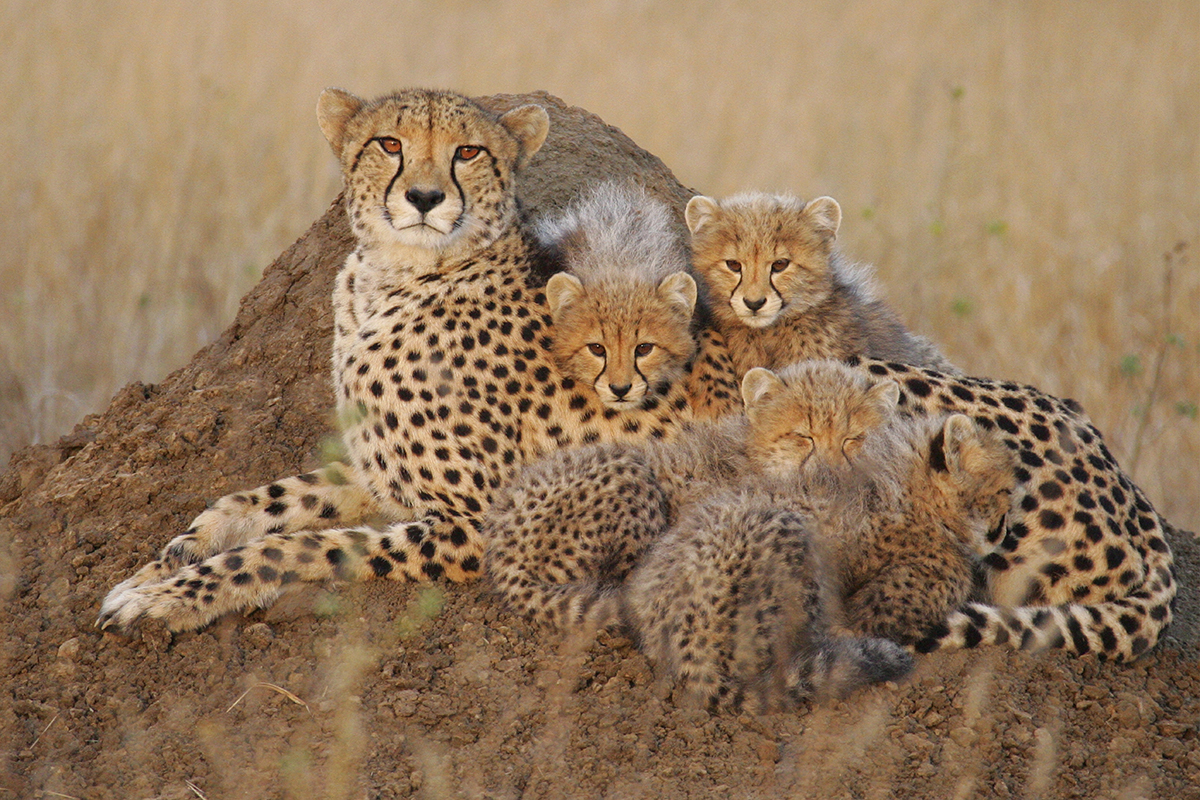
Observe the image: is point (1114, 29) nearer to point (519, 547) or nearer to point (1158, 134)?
point (1158, 134)

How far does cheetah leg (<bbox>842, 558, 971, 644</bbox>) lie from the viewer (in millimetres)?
2826

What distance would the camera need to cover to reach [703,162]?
323 inches

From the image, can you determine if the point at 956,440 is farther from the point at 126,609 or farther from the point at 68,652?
the point at 68,652

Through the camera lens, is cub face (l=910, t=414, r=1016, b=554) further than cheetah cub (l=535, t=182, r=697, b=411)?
No

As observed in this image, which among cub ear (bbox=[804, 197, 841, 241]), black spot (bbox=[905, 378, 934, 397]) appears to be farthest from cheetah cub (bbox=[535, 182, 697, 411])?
black spot (bbox=[905, 378, 934, 397])

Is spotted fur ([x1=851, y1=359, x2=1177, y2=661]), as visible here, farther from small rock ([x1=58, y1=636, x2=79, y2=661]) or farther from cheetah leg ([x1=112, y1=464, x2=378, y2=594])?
small rock ([x1=58, y1=636, x2=79, y2=661])

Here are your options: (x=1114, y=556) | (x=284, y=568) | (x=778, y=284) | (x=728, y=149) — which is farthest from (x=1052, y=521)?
(x=728, y=149)

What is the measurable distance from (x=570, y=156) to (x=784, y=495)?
1832mm

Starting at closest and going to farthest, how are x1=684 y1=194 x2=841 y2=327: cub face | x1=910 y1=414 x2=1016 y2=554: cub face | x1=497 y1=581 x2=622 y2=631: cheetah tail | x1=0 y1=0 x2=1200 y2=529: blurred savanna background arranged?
x1=497 y1=581 x2=622 y2=631: cheetah tail, x1=910 y1=414 x2=1016 y2=554: cub face, x1=684 y1=194 x2=841 y2=327: cub face, x1=0 y1=0 x2=1200 y2=529: blurred savanna background

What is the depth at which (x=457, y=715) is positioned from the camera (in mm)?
2754

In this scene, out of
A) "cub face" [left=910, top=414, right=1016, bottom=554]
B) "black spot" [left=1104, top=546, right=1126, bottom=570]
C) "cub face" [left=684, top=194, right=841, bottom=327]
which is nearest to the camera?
"cub face" [left=910, top=414, right=1016, bottom=554]

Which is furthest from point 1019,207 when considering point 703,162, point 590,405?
point 590,405

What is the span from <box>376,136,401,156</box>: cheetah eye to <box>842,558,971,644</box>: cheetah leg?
1.68 metres

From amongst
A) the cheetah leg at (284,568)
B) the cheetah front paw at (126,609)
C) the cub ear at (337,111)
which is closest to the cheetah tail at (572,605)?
the cheetah leg at (284,568)
